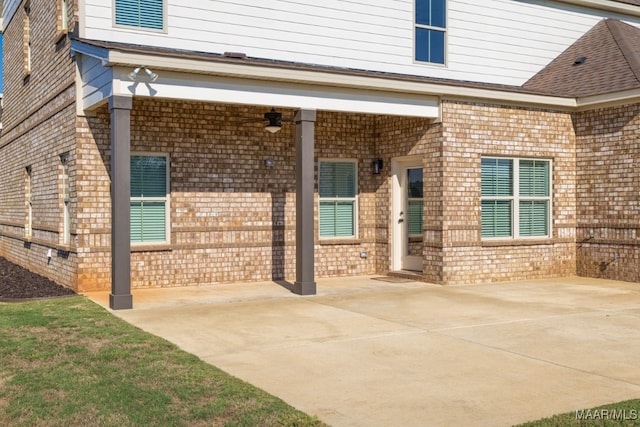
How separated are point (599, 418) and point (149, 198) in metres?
8.89

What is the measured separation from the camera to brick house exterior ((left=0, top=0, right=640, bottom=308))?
11422 mm

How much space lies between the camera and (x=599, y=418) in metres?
4.74

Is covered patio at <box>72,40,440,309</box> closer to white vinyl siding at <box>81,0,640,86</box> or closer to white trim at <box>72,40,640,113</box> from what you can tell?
white trim at <box>72,40,640,113</box>

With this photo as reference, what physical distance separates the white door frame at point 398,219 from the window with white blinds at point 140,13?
5.26m

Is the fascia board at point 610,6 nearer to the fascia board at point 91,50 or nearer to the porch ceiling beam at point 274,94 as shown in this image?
the porch ceiling beam at point 274,94

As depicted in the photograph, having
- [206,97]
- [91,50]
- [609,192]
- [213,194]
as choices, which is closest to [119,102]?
[91,50]

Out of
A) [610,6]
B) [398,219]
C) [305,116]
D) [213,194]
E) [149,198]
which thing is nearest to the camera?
[305,116]

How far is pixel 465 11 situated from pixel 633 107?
421cm

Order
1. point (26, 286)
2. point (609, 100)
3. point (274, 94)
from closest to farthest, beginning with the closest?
point (274, 94) < point (26, 286) < point (609, 100)

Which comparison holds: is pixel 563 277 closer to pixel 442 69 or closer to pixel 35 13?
pixel 442 69

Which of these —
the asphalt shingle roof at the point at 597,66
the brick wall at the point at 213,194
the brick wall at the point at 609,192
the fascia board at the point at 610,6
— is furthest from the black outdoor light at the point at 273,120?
the fascia board at the point at 610,6

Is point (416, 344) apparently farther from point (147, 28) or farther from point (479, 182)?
point (147, 28)

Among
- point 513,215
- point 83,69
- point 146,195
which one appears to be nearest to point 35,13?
point 83,69

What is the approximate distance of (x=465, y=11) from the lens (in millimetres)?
14859
